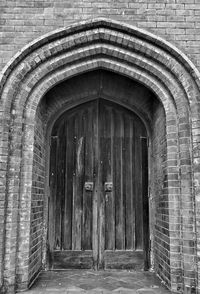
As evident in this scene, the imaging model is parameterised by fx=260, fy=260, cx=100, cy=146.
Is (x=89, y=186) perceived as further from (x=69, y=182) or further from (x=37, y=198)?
(x=37, y=198)

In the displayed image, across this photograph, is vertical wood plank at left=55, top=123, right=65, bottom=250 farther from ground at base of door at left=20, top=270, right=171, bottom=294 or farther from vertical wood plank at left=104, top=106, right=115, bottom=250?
vertical wood plank at left=104, top=106, right=115, bottom=250

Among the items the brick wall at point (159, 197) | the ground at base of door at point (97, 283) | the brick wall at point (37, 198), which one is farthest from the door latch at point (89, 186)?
the ground at base of door at point (97, 283)

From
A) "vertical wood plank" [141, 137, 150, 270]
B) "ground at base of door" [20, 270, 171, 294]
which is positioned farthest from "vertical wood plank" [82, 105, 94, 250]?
"vertical wood plank" [141, 137, 150, 270]

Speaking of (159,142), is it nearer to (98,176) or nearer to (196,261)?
(98,176)

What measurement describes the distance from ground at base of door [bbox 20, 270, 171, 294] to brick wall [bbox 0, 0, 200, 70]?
10.8 ft

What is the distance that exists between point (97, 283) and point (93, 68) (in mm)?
3167

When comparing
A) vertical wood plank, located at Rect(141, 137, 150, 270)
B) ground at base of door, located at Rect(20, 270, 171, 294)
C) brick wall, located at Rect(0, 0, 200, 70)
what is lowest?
ground at base of door, located at Rect(20, 270, 171, 294)

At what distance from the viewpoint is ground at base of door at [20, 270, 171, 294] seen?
3.48 metres

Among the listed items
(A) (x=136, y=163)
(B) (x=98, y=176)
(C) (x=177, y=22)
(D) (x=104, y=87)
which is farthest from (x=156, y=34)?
(B) (x=98, y=176)

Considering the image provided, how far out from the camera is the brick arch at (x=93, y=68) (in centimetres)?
346

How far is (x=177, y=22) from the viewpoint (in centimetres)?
383

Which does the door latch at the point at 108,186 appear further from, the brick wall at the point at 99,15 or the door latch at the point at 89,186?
the brick wall at the point at 99,15

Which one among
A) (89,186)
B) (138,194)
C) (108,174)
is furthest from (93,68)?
(138,194)

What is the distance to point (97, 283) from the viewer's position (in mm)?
3723
